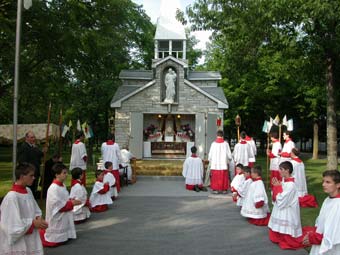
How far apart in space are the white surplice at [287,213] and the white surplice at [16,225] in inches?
169

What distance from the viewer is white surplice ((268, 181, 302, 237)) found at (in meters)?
7.38

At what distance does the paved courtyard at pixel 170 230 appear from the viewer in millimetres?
7125

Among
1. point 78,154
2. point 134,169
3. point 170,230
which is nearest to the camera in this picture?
point 170,230

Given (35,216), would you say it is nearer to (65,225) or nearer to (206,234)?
(65,225)

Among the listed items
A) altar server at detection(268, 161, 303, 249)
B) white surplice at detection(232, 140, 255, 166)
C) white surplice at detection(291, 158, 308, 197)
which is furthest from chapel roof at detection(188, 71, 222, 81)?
altar server at detection(268, 161, 303, 249)

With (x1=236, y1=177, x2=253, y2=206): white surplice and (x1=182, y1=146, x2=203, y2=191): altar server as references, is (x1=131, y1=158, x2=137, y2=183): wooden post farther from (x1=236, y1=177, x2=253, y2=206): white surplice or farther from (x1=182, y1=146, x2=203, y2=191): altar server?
(x1=236, y1=177, x2=253, y2=206): white surplice

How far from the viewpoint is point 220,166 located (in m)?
14.2

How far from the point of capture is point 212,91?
2488 cm

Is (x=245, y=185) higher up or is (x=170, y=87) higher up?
(x=170, y=87)

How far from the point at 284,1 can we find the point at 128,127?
13548mm

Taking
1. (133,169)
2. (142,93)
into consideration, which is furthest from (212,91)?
(133,169)

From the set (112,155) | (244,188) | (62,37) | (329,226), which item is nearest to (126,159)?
(112,155)

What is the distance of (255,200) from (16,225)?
5.36 meters

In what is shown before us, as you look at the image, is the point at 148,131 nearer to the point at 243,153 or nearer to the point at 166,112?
the point at 166,112
